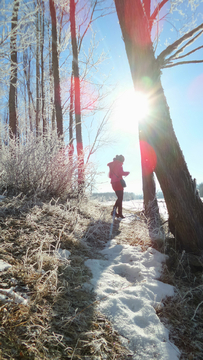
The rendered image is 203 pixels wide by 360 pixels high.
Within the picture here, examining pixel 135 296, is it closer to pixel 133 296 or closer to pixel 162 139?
pixel 133 296

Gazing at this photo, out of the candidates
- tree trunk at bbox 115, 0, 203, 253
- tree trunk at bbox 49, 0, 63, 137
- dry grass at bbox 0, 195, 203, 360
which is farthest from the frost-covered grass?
tree trunk at bbox 49, 0, 63, 137

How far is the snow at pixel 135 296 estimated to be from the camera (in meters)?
1.31

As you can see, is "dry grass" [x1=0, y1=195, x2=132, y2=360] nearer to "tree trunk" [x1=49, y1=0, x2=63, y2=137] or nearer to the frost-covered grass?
the frost-covered grass

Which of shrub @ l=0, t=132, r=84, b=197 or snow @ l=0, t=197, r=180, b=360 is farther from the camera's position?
shrub @ l=0, t=132, r=84, b=197

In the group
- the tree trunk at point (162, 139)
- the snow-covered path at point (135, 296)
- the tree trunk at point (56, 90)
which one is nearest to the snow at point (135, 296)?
the snow-covered path at point (135, 296)

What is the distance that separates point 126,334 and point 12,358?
0.77 metres

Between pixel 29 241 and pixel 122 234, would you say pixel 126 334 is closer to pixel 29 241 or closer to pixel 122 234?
pixel 29 241

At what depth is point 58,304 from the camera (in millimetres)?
1354

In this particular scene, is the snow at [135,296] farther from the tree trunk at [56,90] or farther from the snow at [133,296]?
the tree trunk at [56,90]

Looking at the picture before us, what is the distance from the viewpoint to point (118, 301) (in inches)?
62.7

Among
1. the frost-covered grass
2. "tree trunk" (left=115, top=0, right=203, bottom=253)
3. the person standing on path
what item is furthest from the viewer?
the person standing on path

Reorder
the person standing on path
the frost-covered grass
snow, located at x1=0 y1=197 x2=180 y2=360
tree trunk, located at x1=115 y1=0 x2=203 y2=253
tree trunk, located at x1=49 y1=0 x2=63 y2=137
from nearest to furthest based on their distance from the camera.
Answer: snow, located at x1=0 y1=197 x2=180 y2=360 < tree trunk, located at x1=115 y1=0 x2=203 y2=253 < the frost-covered grass < the person standing on path < tree trunk, located at x1=49 y1=0 x2=63 y2=137

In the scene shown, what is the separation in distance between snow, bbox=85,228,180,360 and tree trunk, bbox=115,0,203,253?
0.57 meters

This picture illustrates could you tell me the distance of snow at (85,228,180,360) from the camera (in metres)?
1.31
